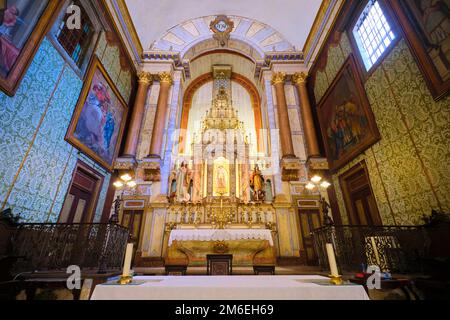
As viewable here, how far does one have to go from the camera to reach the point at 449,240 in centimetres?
397

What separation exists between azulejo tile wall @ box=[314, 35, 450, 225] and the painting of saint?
9.54m

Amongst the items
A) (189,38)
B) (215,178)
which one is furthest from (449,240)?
(189,38)

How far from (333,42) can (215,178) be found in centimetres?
833

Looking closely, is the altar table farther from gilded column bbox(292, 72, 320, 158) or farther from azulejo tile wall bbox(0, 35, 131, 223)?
gilded column bbox(292, 72, 320, 158)

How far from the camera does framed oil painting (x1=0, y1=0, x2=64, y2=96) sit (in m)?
4.31

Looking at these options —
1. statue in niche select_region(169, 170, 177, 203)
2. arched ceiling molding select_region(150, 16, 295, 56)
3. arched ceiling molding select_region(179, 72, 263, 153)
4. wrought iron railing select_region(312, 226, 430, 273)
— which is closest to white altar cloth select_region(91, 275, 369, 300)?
wrought iron railing select_region(312, 226, 430, 273)

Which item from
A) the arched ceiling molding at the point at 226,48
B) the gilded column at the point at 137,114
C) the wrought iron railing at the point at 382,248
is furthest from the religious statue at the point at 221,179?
the arched ceiling molding at the point at 226,48

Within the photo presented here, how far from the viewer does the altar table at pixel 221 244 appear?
6.17m

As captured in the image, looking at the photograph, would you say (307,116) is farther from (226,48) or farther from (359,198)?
(226,48)

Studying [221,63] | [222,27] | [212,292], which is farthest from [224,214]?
[221,63]

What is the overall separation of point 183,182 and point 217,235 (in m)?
4.47

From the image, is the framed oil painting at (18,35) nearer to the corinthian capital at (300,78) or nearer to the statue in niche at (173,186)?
the statue in niche at (173,186)

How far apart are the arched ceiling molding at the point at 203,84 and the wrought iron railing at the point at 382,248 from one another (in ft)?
30.1
